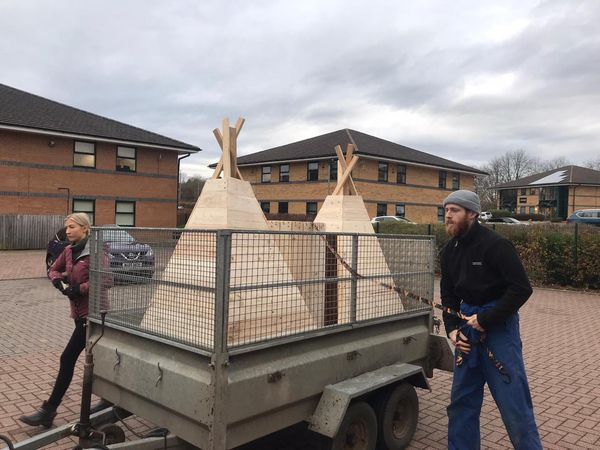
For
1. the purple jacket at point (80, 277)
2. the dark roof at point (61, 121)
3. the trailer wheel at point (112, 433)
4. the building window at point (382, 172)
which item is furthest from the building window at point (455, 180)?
the trailer wheel at point (112, 433)

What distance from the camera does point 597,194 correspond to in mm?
51406

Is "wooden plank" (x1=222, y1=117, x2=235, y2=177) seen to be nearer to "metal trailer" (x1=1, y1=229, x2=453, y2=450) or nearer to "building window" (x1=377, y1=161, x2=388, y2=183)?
"metal trailer" (x1=1, y1=229, x2=453, y2=450)

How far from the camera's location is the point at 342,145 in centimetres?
3259

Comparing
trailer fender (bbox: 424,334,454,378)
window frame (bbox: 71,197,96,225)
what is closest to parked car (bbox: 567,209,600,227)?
window frame (bbox: 71,197,96,225)

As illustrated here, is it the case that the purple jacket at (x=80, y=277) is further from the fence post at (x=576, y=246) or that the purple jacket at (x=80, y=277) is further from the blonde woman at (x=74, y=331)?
the fence post at (x=576, y=246)

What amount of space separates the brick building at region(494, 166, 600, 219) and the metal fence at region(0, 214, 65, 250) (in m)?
48.6

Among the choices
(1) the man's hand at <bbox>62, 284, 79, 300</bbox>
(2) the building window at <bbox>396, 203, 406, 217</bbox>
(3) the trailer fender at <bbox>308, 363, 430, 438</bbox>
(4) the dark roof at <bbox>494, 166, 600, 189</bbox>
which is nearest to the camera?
(3) the trailer fender at <bbox>308, 363, 430, 438</bbox>

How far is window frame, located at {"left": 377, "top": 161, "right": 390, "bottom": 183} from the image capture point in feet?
113

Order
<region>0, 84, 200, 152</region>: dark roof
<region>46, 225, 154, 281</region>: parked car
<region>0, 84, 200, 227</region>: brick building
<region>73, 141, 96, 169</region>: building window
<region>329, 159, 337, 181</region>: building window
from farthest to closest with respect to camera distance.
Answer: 1. <region>329, 159, 337, 181</region>: building window
2. <region>73, 141, 96, 169</region>: building window
3. <region>0, 84, 200, 152</region>: dark roof
4. <region>0, 84, 200, 227</region>: brick building
5. <region>46, 225, 154, 281</region>: parked car

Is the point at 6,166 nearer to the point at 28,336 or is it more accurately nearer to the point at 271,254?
the point at 28,336

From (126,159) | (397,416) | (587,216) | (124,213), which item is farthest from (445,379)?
(587,216)

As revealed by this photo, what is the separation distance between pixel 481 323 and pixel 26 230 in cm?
2366

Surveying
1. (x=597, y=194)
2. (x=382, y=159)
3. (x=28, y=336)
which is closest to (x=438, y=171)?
(x=382, y=159)

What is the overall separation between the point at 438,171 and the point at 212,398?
125 ft
